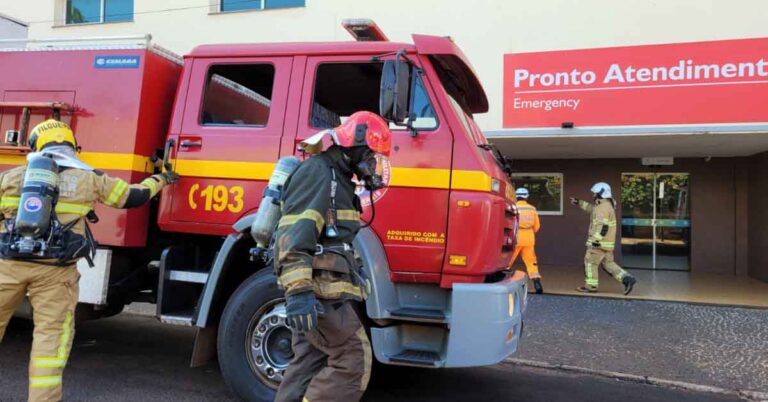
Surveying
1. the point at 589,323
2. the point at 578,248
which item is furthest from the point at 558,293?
the point at 578,248

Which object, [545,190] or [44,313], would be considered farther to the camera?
[545,190]

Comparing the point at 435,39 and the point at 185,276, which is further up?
the point at 435,39

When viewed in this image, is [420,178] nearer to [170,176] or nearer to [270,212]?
[270,212]

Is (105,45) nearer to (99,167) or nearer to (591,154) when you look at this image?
(99,167)

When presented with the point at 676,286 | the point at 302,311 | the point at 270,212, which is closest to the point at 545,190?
the point at 676,286

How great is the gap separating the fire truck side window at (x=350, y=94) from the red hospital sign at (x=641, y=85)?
5338mm

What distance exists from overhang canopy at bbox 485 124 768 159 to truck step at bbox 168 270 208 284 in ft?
19.0

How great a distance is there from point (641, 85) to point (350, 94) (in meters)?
6.02

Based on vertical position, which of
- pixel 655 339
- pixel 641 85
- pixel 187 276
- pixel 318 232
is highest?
pixel 641 85

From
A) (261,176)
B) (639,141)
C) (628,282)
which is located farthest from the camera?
(639,141)

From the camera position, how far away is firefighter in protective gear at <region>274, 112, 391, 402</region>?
250 cm

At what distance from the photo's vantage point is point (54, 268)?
3.37 meters

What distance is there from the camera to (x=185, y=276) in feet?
13.0

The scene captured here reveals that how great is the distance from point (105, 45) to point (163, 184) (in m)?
1.25
